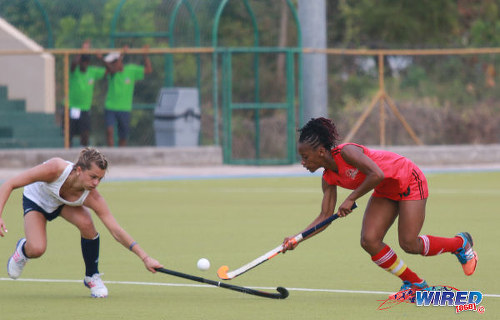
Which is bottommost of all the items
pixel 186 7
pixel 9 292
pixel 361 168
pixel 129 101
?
pixel 9 292

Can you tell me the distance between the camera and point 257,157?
862 inches

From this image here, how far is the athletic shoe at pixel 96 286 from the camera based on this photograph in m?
7.86

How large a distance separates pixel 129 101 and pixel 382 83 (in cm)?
493

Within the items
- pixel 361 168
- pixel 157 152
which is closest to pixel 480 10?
pixel 157 152

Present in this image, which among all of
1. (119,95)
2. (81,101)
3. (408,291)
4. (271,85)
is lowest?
(408,291)

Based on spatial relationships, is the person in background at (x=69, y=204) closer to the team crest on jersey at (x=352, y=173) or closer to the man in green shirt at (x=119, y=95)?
the team crest on jersey at (x=352, y=173)

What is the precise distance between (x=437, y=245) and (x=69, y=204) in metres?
2.65

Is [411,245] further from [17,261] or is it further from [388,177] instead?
[17,261]

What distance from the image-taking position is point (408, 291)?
7.59 meters

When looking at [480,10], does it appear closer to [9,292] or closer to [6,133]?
[6,133]

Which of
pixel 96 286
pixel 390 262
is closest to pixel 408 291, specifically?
pixel 390 262

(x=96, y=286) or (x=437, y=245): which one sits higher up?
(x=437, y=245)

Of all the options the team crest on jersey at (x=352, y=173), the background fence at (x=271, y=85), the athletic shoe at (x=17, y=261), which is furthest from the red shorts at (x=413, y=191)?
the background fence at (x=271, y=85)

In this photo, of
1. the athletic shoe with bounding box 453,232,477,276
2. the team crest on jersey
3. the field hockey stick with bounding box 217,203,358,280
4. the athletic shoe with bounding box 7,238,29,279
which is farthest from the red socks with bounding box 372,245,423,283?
the athletic shoe with bounding box 7,238,29,279
